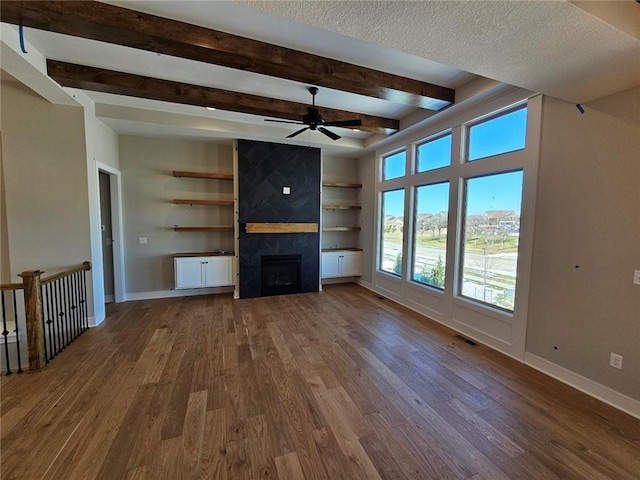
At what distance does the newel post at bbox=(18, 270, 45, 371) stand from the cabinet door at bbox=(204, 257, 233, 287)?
2.55 metres

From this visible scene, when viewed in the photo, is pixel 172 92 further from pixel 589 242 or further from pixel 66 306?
pixel 589 242

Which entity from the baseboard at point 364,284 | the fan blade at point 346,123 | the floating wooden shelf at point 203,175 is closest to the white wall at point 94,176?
the floating wooden shelf at point 203,175

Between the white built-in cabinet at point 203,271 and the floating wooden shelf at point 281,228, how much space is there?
757mm

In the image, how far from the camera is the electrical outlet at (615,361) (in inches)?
91.7

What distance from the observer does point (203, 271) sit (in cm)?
529

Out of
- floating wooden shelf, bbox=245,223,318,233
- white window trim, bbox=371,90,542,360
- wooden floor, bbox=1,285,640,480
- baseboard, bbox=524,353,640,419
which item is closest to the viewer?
wooden floor, bbox=1,285,640,480

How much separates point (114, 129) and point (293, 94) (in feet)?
10.7

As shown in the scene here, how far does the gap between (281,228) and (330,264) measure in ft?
4.80

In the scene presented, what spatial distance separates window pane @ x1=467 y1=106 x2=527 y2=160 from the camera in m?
3.13

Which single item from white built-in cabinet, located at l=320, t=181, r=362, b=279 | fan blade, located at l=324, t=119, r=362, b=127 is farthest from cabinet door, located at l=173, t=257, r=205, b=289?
fan blade, located at l=324, t=119, r=362, b=127

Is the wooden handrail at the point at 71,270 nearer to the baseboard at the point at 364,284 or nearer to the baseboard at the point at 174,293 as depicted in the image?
the baseboard at the point at 174,293

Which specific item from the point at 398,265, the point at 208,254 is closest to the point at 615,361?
the point at 398,265

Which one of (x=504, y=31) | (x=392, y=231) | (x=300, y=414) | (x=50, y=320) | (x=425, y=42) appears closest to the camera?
(x=504, y=31)

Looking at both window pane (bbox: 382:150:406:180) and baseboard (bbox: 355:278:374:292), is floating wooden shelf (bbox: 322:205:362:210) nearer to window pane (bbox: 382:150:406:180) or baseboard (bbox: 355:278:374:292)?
window pane (bbox: 382:150:406:180)
